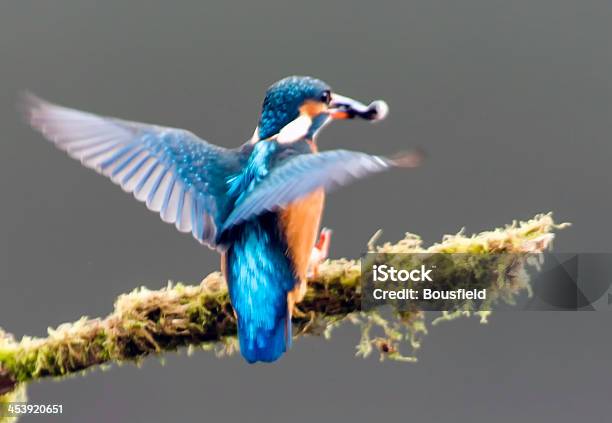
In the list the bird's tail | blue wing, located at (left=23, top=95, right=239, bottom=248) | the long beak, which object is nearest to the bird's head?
the long beak

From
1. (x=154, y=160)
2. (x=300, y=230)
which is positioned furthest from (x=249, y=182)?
(x=154, y=160)

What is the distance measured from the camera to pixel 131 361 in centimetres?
203

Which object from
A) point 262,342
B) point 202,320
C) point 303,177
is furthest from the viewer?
point 202,320

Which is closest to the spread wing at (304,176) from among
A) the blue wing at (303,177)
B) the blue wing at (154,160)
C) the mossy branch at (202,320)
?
the blue wing at (303,177)

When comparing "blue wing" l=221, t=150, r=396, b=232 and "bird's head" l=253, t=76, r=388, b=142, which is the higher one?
Answer: "bird's head" l=253, t=76, r=388, b=142

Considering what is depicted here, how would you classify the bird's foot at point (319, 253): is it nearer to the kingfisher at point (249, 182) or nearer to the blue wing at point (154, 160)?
the kingfisher at point (249, 182)

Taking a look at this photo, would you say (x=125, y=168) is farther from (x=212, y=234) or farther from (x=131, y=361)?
(x=131, y=361)

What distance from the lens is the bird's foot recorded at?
77.5 inches

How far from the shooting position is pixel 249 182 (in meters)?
1.92

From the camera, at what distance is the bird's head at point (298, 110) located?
2.02 meters

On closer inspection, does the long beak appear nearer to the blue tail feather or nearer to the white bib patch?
the white bib patch

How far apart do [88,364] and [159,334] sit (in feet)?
0.72

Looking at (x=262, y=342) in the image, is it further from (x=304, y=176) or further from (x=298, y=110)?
(x=298, y=110)

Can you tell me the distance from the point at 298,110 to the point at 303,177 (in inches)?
13.7
